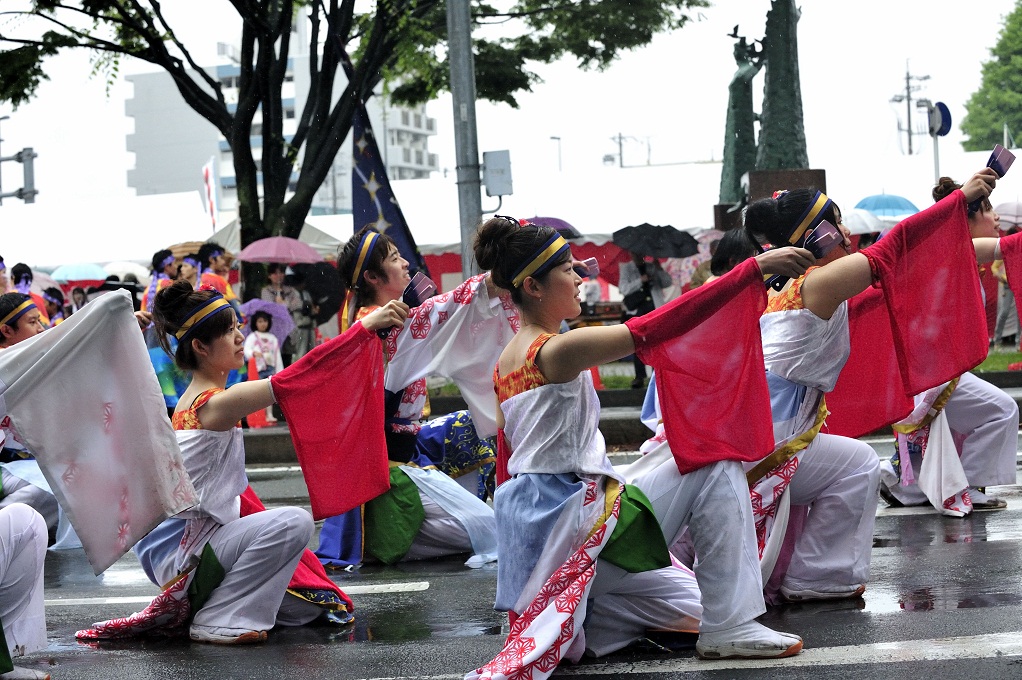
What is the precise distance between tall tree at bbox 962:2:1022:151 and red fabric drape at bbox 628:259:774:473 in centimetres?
5941

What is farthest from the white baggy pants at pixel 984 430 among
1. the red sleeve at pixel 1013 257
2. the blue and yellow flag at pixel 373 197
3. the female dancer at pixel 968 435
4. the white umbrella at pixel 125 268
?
the white umbrella at pixel 125 268

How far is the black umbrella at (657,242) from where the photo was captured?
1481cm

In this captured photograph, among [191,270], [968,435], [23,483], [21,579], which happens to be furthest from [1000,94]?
[21,579]

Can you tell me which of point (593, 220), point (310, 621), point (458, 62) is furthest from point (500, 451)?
point (593, 220)

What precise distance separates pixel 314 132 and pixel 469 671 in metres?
11.3

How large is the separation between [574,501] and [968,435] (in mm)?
3530

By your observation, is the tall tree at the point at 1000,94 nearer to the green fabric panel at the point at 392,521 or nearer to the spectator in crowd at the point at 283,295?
the spectator in crowd at the point at 283,295

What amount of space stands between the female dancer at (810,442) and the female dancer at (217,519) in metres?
1.48

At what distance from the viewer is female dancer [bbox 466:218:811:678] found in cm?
376

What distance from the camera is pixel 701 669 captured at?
3811mm

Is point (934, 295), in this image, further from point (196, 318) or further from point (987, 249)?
point (196, 318)

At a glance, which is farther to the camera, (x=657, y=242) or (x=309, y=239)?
(x=309, y=239)

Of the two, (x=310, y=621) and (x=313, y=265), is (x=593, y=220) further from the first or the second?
(x=310, y=621)

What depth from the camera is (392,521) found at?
6.04 meters
